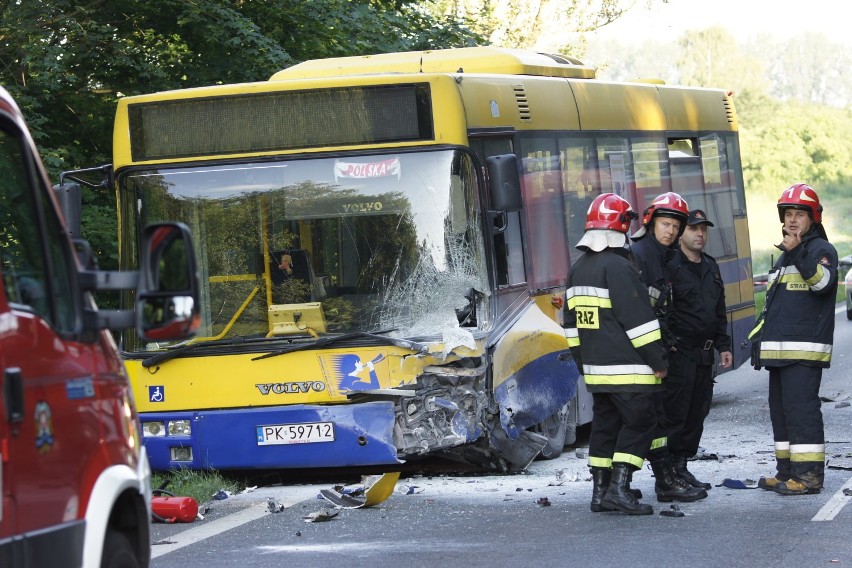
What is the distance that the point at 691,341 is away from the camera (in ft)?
32.4

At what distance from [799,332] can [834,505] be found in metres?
1.28

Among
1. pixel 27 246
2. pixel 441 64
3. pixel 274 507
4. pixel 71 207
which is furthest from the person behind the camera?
pixel 441 64

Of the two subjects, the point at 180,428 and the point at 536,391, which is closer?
the point at 180,428

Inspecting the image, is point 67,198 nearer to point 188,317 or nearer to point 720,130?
point 188,317

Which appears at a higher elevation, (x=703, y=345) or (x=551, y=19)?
(x=551, y=19)

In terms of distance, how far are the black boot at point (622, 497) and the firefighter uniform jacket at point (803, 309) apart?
4.94ft

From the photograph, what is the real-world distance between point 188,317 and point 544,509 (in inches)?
206

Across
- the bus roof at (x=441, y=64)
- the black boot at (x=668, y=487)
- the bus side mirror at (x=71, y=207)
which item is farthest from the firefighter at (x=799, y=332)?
the bus side mirror at (x=71, y=207)

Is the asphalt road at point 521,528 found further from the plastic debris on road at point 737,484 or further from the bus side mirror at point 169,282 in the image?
the bus side mirror at point 169,282

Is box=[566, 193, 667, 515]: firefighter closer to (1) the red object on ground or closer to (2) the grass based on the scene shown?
(1) the red object on ground

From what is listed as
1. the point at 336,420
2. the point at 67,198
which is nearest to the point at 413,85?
the point at 336,420

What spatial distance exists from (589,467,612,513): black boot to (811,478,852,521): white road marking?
46.8 inches

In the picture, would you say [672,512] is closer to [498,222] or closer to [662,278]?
[662,278]

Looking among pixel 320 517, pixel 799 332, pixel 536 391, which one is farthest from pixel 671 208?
pixel 320 517
